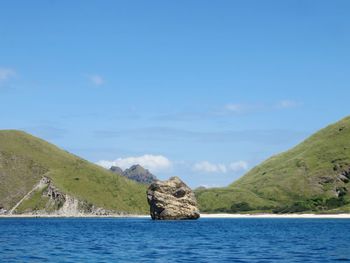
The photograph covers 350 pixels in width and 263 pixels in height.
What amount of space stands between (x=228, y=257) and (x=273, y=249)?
48.2 feet

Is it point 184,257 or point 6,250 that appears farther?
point 6,250

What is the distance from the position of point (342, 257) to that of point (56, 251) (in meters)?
39.9

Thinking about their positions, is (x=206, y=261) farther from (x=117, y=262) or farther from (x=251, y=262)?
(x=117, y=262)

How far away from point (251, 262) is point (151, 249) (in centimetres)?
2422

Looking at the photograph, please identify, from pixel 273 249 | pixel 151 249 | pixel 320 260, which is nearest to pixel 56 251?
pixel 151 249

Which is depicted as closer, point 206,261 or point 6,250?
point 206,261

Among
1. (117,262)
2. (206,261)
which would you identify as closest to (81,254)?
(117,262)

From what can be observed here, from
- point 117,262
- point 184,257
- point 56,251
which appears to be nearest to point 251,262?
point 184,257

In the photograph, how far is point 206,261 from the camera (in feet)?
223

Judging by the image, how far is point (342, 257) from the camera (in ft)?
234

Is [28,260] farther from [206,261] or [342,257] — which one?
[342,257]

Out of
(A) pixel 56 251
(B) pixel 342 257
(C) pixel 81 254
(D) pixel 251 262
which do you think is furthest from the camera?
(A) pixel 56 251

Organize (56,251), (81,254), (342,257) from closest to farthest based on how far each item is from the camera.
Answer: (342,257) < (81,254) < (56,251)

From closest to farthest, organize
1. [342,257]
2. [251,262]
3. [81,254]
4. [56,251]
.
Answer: [251,262]
[342,257]
[81,254]
[56,251]
